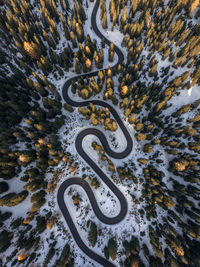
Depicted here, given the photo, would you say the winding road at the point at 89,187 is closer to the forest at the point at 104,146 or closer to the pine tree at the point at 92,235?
the forest at the point at 104,146

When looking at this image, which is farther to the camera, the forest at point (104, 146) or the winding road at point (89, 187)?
the winding road at point (89, 187)

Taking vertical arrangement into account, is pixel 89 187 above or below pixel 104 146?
below

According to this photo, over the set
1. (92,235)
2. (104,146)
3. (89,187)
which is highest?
(104,146)

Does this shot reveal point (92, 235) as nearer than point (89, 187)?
Yes

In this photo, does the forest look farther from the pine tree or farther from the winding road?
the winding road

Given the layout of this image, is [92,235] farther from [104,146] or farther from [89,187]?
[104,146]

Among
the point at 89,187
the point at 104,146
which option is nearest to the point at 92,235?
the point at 89,187

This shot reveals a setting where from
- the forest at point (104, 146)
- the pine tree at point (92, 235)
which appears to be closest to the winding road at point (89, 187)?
the forest at point (104, 146)

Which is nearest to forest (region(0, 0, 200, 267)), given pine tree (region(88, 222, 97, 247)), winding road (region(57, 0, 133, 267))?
pine tree (region(88, 222, 97, 247))

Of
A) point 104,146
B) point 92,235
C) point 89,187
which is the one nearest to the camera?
point 92,235
